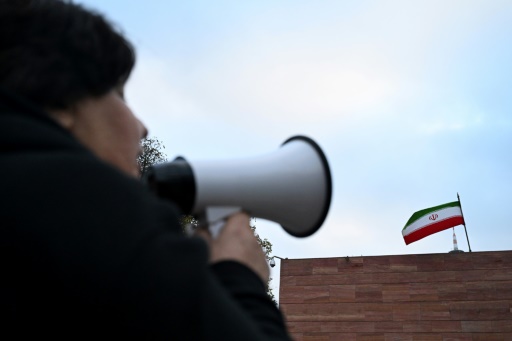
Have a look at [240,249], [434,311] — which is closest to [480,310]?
[434,311]

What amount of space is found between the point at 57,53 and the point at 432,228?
16.7m

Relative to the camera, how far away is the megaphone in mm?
1248

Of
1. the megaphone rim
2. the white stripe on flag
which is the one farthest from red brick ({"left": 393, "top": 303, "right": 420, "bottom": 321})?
the megaphone rim

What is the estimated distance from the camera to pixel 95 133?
1.03m

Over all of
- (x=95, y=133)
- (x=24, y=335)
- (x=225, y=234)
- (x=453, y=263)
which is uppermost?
(x=453, y=263)

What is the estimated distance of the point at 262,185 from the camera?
1.37 m

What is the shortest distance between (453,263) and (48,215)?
15481 millimetres

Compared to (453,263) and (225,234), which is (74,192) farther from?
(453,263)

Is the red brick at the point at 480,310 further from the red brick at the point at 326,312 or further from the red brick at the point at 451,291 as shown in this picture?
the red brick at the point at 326,312

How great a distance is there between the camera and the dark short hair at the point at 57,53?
0.95 meters

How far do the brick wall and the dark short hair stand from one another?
48.8 feet

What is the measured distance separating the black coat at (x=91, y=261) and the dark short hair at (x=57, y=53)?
154 mm

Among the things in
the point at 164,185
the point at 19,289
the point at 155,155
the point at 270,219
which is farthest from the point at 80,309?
the point at 155,155

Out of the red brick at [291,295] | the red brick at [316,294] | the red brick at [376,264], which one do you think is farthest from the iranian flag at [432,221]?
the red brick at [291,295]
